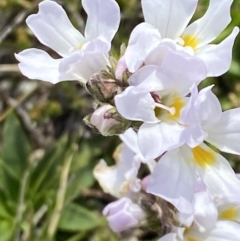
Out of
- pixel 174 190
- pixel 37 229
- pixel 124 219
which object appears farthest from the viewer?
pixel 37 229

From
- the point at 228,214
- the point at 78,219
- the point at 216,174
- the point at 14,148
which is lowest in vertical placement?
the point at 78,219

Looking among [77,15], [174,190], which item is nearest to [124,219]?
[174,190]

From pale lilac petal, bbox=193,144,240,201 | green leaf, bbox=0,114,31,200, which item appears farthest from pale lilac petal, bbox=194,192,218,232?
green leaf, bbox=0,114,31,200

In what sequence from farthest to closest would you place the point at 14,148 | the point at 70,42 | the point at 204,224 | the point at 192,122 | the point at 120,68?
the point at 14,148
the point at 204,224
the point at 70,42
the point at 120,68
the point at 192,122

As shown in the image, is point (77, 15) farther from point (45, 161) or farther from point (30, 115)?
point (45, 161)

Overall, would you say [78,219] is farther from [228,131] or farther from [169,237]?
[228,131]

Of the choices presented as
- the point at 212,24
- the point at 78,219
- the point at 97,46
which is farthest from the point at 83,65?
the point at 78,219

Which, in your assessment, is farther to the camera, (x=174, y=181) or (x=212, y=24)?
(x=212, y=24)
